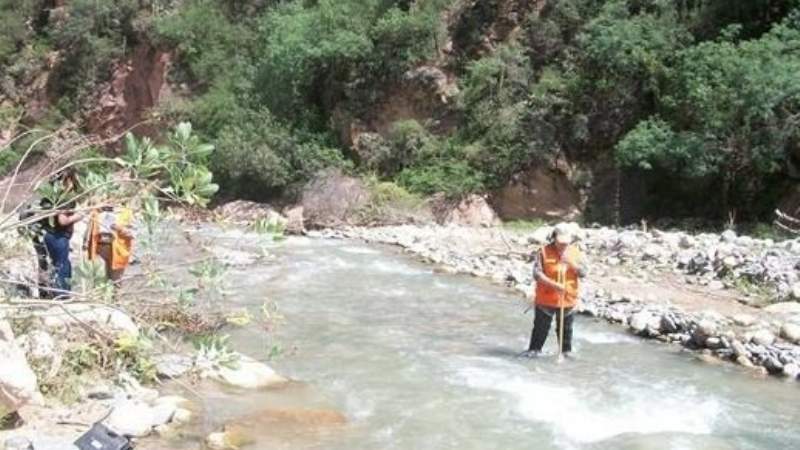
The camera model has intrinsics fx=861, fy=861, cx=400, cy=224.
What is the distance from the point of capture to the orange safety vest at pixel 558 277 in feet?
26.7

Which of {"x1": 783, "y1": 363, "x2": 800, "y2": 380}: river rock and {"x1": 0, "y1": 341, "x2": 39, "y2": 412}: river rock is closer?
{"x1": 0, "y1": 341, "x2": 39, "y2": 412}: river rock

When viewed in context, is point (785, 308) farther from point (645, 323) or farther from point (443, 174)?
point (443, 174)

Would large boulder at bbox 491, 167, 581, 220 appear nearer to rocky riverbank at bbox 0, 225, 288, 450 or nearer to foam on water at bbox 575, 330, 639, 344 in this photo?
foam on water at bbox 575, 330, 639, 344

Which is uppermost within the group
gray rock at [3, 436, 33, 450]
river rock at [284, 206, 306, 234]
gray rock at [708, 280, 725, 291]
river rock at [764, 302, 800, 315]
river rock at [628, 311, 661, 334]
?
river rock at [764, 302, 800, 315]

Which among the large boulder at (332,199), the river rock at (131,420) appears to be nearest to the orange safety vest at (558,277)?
the river rock at (131,420)

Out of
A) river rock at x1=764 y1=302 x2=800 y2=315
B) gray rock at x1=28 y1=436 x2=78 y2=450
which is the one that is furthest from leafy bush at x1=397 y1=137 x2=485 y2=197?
gray rock at x1=28 y1=436 x2=78 y2=450

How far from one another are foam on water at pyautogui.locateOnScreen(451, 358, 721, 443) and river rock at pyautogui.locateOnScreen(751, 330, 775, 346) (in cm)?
153

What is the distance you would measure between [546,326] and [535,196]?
1304 cm

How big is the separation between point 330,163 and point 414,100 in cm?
297

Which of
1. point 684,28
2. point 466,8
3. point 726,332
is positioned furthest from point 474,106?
point 726,332

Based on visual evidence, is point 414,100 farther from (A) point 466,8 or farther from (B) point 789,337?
(B) point 789,337

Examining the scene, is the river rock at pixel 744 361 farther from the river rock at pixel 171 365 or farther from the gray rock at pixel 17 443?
the gray rock at pixel 17 443

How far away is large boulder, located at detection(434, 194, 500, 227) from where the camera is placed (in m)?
21.0

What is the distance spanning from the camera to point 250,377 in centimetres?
725
